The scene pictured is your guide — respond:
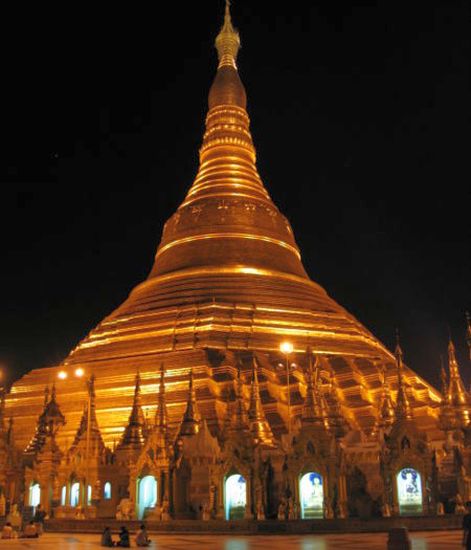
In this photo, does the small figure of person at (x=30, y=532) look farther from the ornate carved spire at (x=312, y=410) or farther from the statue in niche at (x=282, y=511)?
the ornate carved spire at (x=312, y=410)

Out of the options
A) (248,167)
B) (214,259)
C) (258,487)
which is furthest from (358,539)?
(248,167)

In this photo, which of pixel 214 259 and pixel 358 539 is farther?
pixel 214 259

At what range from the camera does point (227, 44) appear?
56.4 m

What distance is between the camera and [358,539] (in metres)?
17.2

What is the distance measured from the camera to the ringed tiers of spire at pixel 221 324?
3356cm

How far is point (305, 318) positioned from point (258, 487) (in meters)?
16.9

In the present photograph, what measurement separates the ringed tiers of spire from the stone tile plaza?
10 cm

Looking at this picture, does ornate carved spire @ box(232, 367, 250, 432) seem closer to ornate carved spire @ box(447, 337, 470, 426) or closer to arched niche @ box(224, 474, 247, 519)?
arched niche @ box(224, 474, 247, 519)

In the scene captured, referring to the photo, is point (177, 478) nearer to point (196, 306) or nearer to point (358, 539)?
point (358, 539)

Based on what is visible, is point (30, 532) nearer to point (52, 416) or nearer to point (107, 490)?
point (107, 490)

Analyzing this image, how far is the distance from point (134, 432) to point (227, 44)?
36163 mm

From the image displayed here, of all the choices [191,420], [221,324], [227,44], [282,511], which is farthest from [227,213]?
[282,511]

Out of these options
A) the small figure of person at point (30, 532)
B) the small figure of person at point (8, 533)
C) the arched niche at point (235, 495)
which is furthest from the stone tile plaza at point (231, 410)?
the small figure of person at point (30, 532)

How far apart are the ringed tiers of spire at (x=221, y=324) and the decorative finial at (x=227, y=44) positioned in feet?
14.8
